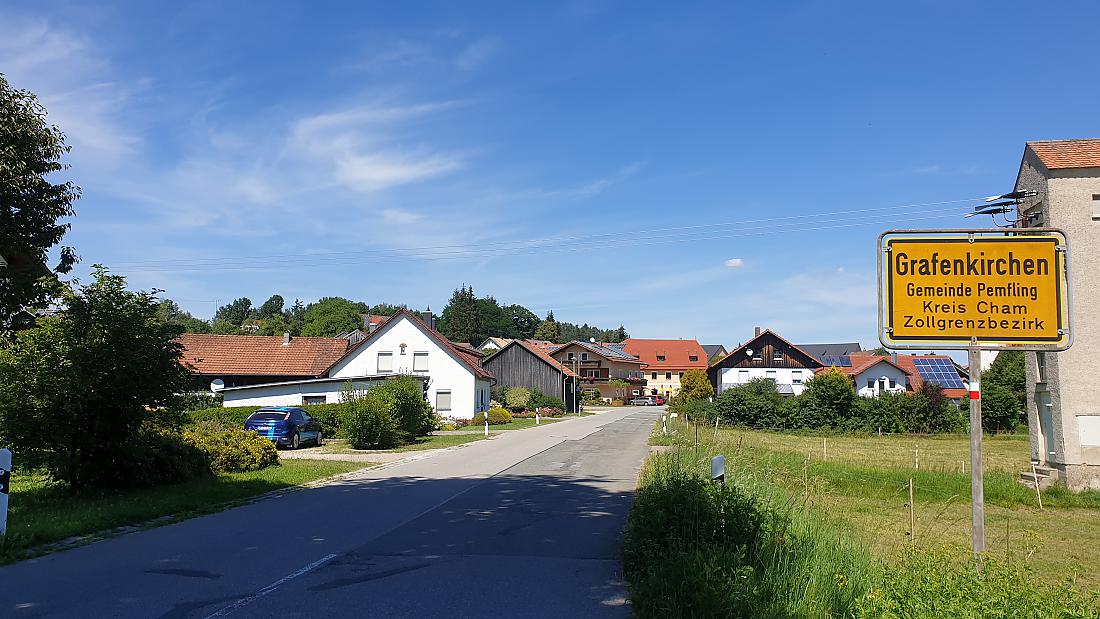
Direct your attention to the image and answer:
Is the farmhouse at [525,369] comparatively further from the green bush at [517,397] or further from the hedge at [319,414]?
the hedge at [319,414]

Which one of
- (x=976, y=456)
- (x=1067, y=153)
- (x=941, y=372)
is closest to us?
(x=976, y=456)

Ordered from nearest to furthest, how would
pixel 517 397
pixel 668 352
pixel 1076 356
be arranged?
1. pixel 1076 356
2. pixel 517 397
3. pixel 668 352

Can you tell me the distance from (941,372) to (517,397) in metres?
30.9

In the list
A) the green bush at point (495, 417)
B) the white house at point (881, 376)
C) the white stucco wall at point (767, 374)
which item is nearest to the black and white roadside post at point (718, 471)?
the green bush at point (495, 417)

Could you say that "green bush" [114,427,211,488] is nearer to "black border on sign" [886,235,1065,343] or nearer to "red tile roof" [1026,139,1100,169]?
"black border on sign" [886,235,1065,343]

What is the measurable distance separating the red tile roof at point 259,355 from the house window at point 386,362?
2.60m

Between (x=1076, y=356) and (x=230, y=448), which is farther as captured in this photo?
(x=1076, y=356)

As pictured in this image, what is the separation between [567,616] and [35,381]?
1026 centimetres

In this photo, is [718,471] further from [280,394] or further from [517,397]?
[517,397]

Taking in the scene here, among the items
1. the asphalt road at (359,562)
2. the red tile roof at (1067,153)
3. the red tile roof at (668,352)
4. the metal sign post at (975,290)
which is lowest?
the asphalt road at (359,562)

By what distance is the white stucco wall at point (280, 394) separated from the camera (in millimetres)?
39281

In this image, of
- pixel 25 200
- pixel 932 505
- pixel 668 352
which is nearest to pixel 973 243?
pixel 932 505

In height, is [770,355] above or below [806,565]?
above

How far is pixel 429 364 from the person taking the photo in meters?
48.7
